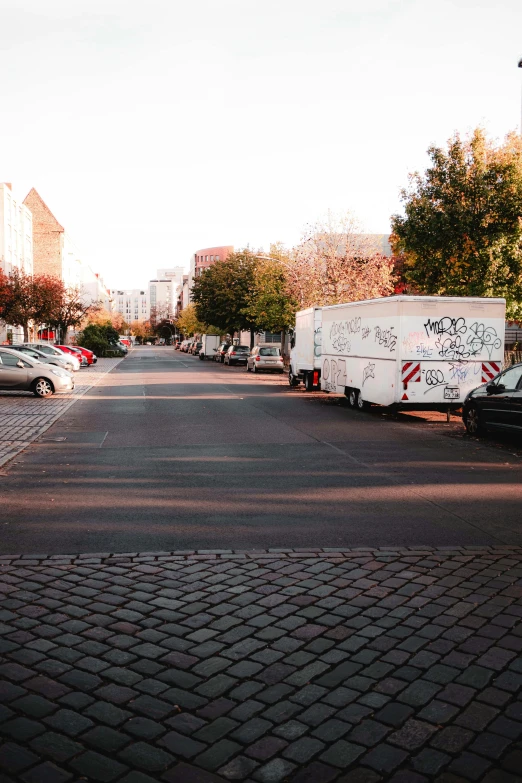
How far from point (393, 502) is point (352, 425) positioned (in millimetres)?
8360

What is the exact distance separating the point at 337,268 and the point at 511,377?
1044 inches

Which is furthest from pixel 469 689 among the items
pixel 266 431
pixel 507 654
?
pixel 266 431

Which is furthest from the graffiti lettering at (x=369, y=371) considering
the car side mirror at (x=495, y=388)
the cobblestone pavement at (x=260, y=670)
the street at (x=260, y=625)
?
the cobblestone pavement at (x=260, y=670)

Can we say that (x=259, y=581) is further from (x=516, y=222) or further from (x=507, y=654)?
(x=516, y=222)

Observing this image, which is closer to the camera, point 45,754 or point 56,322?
point 45,754

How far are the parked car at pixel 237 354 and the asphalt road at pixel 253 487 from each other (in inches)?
1387

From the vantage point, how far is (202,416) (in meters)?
18.2

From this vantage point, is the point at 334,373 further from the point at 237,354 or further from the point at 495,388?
the point at 237,354

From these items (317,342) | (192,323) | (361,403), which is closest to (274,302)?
(317,342)

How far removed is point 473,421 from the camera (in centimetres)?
1487

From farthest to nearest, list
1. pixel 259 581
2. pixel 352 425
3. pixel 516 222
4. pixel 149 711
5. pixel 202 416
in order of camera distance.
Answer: pixel 516 222 → pixel 202 416 → pixel 352 425 → pixel 259 581 → pixel 149 711

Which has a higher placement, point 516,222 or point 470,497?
point 516,222

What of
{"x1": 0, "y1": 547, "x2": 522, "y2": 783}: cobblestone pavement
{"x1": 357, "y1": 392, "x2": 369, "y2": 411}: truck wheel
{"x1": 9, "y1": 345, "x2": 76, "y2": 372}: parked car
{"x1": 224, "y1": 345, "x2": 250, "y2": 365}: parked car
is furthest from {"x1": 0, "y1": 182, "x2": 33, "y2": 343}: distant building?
{"x1": 0, "y1": 547, "x2": 522, "y2": 783}: cobblestone pavement

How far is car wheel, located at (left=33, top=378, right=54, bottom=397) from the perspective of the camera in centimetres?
2355
